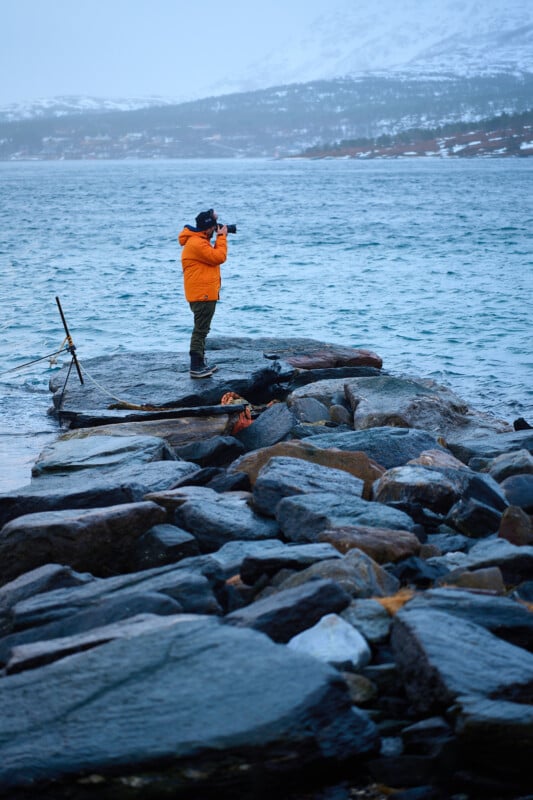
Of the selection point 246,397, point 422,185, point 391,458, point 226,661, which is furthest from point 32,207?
point 226,661

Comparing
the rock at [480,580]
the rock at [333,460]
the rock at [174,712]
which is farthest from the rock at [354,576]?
the rock at [333,460]

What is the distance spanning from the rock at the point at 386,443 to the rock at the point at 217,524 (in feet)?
5.96

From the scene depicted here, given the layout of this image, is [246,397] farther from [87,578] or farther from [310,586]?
[310,586]

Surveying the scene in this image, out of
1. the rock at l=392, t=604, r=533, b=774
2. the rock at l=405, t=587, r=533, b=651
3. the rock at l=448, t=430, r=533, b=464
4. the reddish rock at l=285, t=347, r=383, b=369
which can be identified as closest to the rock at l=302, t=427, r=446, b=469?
the rock at l=448, t=430, r=533, b=464

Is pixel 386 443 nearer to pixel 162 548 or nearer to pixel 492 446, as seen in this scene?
pixel 492 446

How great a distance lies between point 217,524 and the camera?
5.86 m

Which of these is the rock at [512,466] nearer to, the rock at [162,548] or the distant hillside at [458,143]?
the rock at [162,548]

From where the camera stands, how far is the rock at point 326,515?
5605 mm

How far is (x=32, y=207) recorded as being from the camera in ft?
185

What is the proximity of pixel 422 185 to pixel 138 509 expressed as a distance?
69761 mm

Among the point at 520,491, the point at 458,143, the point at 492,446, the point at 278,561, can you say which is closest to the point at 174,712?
the point at 278,561

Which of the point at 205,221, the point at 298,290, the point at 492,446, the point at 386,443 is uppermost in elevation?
the point at 205,221

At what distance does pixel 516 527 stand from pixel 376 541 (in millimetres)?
903

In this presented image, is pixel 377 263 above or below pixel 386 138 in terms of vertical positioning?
below
